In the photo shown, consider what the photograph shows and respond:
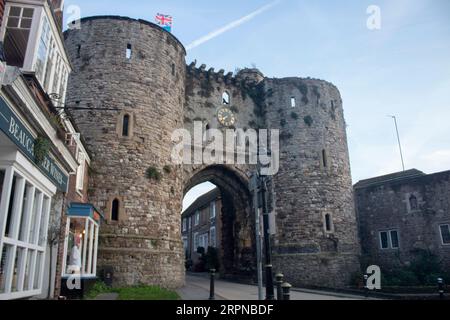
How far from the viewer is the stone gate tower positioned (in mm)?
15391

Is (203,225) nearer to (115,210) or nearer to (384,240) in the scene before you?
(384,240)

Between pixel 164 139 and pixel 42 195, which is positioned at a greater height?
pixel 164 139

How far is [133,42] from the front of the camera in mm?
17438

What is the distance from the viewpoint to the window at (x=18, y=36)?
693 centimetres

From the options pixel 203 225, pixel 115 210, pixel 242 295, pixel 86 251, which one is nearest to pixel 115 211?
pixel 115 210

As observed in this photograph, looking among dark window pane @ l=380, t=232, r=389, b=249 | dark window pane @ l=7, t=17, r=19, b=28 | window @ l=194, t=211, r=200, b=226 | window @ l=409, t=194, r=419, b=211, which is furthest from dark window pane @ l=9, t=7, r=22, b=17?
window @ l=194, t=211, r=200, b=226

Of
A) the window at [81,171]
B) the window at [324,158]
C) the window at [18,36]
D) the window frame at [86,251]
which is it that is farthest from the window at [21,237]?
the window at [324,158]

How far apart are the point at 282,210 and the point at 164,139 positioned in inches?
324

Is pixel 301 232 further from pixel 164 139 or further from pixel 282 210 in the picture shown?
pixel 164 139

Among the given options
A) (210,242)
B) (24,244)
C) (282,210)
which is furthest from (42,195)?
(210,242)

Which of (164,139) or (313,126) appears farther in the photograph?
(313,126)

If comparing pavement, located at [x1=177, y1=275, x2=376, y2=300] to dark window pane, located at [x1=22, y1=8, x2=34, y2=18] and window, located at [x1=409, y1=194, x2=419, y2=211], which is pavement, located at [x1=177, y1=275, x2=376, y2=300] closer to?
dark window pane, located at [x1=22, y1=8, x2=34, y2=18]

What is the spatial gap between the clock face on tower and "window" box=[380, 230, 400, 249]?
12.2m
